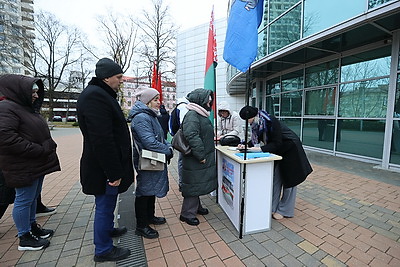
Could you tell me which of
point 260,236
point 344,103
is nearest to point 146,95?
point 260,236

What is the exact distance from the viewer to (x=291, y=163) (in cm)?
279

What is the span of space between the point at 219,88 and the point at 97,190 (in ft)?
60.1

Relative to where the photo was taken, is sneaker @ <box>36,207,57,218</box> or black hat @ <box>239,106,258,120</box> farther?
sneaker @ <box>36,207,57,218</box>

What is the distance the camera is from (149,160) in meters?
2.34

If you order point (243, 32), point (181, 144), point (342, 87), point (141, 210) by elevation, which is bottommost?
point (141, 210)

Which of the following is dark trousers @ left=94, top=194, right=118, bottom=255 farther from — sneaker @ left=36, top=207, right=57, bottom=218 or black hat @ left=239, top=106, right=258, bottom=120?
black hat @ left=239, top=106, right=258, bottom=120

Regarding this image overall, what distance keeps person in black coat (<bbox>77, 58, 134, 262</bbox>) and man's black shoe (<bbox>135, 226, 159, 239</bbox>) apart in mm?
325

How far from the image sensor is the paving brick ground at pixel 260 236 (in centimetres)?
209

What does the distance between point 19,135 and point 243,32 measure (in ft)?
8.56

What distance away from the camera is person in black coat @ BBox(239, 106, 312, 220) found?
107 inches

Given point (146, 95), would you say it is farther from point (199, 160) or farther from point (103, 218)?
point (103, 218)

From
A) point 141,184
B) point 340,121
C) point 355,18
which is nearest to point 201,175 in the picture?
point 141,184

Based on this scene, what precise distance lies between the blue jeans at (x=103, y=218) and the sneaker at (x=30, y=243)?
71 centimetres

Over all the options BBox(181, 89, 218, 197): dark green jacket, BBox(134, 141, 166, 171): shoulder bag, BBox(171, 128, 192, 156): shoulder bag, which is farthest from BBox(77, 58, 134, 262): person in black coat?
BBox(181, 89, 218, 197): dark green jacket
